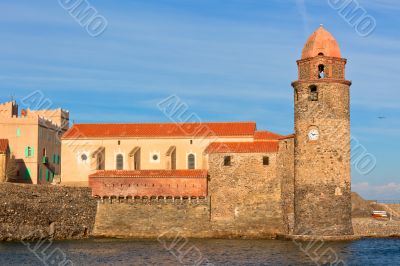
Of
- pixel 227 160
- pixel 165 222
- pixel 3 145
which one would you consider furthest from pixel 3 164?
pixel 227 160

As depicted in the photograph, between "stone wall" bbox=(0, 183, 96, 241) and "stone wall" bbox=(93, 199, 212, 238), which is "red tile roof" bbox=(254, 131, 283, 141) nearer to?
"stone wall" bbox=(93, 199, 212, 238)

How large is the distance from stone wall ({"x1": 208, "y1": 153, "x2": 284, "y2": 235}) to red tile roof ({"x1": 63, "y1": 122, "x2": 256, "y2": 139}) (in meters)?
4.39

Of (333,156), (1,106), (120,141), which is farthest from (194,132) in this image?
(1,106)

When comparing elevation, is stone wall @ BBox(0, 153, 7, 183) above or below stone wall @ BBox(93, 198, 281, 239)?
above

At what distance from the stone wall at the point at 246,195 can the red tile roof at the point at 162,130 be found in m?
4.39

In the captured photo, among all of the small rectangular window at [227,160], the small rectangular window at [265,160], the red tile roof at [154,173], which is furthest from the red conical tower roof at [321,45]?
the red tile roof at [154,173]

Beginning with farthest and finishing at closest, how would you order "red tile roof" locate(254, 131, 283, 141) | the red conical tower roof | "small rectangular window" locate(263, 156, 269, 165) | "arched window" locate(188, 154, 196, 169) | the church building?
"arched window" locate(188, 154, 196, 169), "red tile roof" locate(254, 131, 283, 141), "small rectangular window" locate(263, 156, 269, 165), the red conical tower roof, the church building

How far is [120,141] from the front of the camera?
56.2 m

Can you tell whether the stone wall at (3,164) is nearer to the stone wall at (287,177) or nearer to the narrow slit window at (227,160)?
the narrow slit window at (227,160)

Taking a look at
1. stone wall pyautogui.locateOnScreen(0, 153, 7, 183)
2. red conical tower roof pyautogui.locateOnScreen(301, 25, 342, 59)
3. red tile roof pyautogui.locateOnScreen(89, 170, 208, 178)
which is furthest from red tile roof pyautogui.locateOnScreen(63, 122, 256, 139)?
red conical tower roof pyautogui.locateOnScreen(301, 25, 342, 59)

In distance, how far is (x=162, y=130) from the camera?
185 feet

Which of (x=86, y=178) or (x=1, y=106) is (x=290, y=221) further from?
(x=1, y=106)

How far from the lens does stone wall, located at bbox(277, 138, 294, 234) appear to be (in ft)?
157

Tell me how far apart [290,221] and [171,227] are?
878 cm
